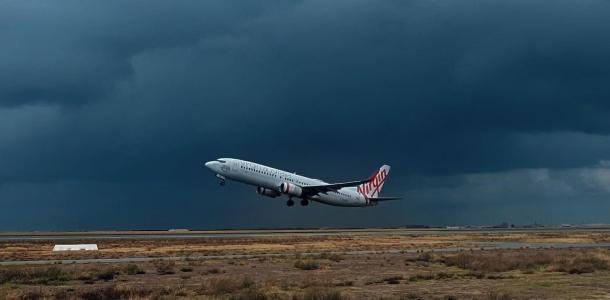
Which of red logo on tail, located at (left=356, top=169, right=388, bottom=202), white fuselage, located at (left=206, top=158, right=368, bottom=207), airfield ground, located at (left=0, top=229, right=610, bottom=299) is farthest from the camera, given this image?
red logo on tail, located at (left=356, top=169, right=388, bottom=202)

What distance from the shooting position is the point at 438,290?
82.7ft

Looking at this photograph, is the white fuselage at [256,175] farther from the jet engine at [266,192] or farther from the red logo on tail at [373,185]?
the red logo on tail at [373,185]

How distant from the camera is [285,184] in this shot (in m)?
105

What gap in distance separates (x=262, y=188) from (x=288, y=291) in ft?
266

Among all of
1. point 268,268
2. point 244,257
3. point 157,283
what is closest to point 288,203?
point 244,257

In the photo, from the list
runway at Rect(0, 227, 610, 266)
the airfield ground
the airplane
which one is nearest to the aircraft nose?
the airplane

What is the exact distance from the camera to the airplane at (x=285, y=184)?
10119 centimetres

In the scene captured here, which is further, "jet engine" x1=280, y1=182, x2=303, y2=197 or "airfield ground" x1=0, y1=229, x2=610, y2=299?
"jet engine" x1=280, y1=182, x2=303, y2=197

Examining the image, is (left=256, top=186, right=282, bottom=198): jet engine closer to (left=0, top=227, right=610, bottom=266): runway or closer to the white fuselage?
the white fuselage

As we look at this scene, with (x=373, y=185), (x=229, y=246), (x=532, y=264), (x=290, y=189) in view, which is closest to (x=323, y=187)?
(x=290, y=189)

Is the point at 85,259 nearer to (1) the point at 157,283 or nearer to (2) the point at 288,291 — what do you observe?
(1) the point at 157,283

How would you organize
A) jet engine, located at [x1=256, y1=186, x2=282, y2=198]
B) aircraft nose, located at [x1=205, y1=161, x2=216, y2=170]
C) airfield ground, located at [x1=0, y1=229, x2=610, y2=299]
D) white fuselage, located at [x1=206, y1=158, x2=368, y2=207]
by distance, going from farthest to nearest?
jet engine, located at [x1=256, y1=186, x2=282, y2=198]
aircraft nose, located at [x1=205, y1=161, x2=216, y2=170]
white fuselage, located at [x1=206, y1=158, x2=368, y2=207]
airfield ground, located at [x1=0, y1=229, x2=610, y2=299]

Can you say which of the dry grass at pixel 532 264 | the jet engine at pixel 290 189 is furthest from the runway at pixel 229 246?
the jet engine at pixel 290 189

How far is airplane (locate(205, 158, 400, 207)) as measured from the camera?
101188 mm
